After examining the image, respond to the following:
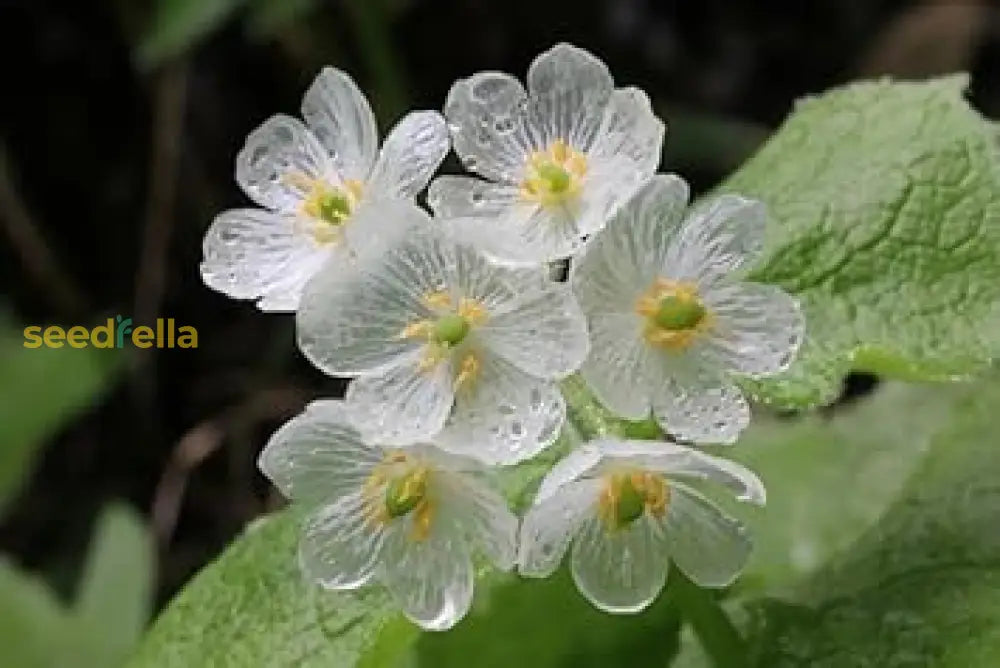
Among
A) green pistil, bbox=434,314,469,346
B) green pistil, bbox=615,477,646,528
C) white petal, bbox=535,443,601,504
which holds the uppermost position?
green pistil, bbox=434,314,469,346

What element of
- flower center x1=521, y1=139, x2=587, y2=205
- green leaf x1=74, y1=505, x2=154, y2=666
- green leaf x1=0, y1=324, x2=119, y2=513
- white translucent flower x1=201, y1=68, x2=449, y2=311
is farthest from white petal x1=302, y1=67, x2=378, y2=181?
green leaf x1=0, y1=324, x2=119, y2=513

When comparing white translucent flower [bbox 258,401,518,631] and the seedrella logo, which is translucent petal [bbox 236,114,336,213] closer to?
white translucent flower [bbox 258,401,518,631]

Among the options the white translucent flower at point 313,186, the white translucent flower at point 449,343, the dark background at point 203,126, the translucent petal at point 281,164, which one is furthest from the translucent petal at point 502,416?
the dark background at point 203,126

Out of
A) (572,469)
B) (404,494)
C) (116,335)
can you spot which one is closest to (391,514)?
(404,494)

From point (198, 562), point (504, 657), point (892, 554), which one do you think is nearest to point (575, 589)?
point (504, 657)

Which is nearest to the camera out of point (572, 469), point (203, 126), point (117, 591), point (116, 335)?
point (572, 469)

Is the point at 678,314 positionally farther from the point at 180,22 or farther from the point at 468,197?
the point at 180,22
